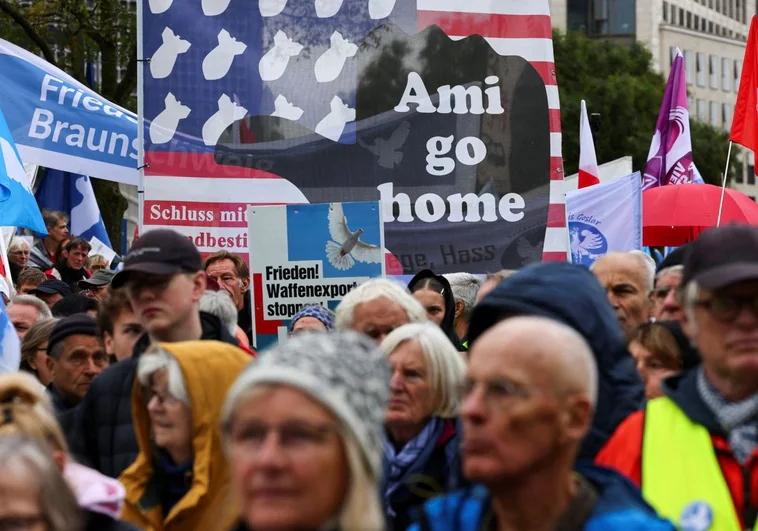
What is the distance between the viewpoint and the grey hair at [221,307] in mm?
6219

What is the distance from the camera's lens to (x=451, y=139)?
30.8 feet

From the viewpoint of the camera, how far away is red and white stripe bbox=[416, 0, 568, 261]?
9492 mm

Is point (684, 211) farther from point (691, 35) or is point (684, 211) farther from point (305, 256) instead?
point (691, 35)

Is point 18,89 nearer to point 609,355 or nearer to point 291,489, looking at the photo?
point 609,355

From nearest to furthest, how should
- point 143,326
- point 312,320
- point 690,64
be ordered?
point 143,326, point 312,320, point 690,64

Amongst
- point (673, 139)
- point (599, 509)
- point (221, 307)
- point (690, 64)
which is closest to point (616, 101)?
point (673, 139)

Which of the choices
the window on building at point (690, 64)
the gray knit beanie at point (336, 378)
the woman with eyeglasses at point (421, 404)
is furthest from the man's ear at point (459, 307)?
the window on building at point (690, 64)

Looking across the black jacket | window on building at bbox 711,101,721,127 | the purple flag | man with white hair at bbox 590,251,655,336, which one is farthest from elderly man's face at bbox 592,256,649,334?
window on building at bbox 711,101,721,127

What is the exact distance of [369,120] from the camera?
366 inches

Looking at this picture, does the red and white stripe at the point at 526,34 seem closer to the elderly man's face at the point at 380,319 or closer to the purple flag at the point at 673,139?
the elderly man's face at the point at 380,319

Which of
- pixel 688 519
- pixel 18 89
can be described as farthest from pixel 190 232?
pixel 688 519

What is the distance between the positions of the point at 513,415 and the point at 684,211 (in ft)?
35.1

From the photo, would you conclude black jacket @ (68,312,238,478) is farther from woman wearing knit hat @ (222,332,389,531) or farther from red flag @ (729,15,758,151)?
red flag @ (729,15,758,151)

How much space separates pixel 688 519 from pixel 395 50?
6.22 m
